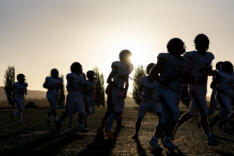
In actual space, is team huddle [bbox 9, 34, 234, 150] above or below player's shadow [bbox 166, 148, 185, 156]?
above

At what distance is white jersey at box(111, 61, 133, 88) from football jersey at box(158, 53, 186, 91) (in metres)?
2.61

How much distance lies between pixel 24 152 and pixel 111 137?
2656 millimetres

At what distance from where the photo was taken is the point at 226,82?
32.2 feet

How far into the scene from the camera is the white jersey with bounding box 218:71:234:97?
384 inches

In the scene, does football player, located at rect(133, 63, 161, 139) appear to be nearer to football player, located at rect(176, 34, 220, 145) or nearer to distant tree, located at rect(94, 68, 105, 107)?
football player, located at rect(176, 34, 220, 145)

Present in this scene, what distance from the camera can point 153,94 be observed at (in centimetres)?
879

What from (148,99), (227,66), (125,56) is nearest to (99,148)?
(148,99)

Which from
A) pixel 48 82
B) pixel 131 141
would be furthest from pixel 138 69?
pixel 131 141

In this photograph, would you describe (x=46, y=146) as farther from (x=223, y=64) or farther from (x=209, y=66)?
(x=223, y=64)

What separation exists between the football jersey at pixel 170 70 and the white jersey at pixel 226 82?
3929mm

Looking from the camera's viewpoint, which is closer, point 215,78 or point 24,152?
point 24,152

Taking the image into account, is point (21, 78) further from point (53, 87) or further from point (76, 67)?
point (76, 67)

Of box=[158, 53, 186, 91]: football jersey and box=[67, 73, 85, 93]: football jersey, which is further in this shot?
box=[67, 73, 85, 93]: football jersey

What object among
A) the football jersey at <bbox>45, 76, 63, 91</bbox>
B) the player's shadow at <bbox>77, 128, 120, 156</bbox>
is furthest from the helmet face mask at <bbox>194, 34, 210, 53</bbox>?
the football jersey at <bbox>45, 76, 63, 91</bbox>
